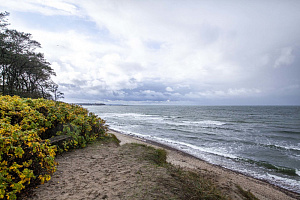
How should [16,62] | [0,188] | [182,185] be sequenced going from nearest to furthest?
[0,188] → [182,185] → [16,62]

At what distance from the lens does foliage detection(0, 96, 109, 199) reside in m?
3.16

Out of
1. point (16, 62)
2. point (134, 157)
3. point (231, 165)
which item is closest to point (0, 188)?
point (134, 157)

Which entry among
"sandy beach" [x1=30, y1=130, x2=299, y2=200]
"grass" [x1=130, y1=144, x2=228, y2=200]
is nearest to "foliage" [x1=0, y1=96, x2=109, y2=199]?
"sandy beach" [x1=30, y1=130, x2=299, y2=200]

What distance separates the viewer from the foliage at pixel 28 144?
3.16 meters

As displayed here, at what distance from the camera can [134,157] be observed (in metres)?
6.34

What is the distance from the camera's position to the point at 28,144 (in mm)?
3570

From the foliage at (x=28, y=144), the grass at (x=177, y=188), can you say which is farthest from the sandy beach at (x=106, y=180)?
the foliage at (x=28, y=144)

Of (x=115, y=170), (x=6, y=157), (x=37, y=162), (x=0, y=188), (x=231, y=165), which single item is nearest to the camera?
(x=0, y=188)

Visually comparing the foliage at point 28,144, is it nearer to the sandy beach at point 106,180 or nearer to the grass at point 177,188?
the sandy beach at point 106,180

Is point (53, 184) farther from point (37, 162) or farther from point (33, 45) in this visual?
point (33, 45)

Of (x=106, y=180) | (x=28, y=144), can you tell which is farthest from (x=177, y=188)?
(x=28, y=144)

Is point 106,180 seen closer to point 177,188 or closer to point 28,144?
point 177,188

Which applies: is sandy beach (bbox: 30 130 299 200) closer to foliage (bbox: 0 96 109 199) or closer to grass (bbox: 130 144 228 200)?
grass (bbox: 130 144 228 200)

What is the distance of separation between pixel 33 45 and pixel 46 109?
67.2ft
